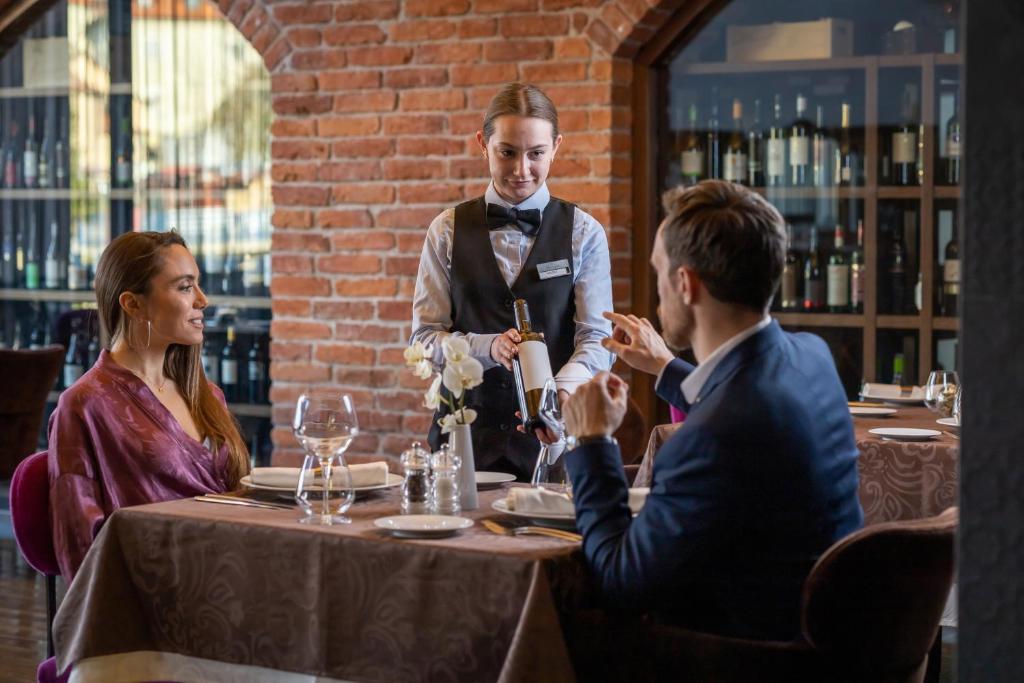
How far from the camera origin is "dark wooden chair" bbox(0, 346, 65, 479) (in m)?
5.25

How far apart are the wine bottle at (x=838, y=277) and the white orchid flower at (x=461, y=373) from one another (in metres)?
2.70

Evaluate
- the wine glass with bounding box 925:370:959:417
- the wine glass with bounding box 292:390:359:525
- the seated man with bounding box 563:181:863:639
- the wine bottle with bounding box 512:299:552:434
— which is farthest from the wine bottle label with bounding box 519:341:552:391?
the wine glass with bounding box 925:370:959:417

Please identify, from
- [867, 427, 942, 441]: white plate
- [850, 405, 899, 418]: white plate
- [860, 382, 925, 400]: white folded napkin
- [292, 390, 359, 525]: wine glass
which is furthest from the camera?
[860, 382, 925, 400]: white folded napkin

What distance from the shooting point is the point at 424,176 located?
4809mm

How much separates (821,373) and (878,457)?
131cm

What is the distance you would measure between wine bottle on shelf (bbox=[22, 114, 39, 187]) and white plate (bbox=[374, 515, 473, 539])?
4778 mm

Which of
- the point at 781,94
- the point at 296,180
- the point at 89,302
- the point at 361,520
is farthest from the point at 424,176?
the point at 361,520

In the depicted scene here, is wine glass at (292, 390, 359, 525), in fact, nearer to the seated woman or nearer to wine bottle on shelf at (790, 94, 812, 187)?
the seated woman

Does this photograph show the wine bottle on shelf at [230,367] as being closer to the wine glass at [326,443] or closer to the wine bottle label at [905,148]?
the wine bottle label at [905,148]

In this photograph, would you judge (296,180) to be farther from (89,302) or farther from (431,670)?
(431,670)

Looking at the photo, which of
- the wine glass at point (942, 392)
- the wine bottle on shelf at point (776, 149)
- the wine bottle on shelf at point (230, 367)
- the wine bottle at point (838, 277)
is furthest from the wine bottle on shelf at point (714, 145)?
the wine bottle on shelf at point (230, 367)

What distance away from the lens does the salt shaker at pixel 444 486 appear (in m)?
2.20

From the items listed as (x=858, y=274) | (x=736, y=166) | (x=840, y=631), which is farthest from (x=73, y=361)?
(x=840, y=631)

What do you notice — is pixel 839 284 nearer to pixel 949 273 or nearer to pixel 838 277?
pixel 838 277
